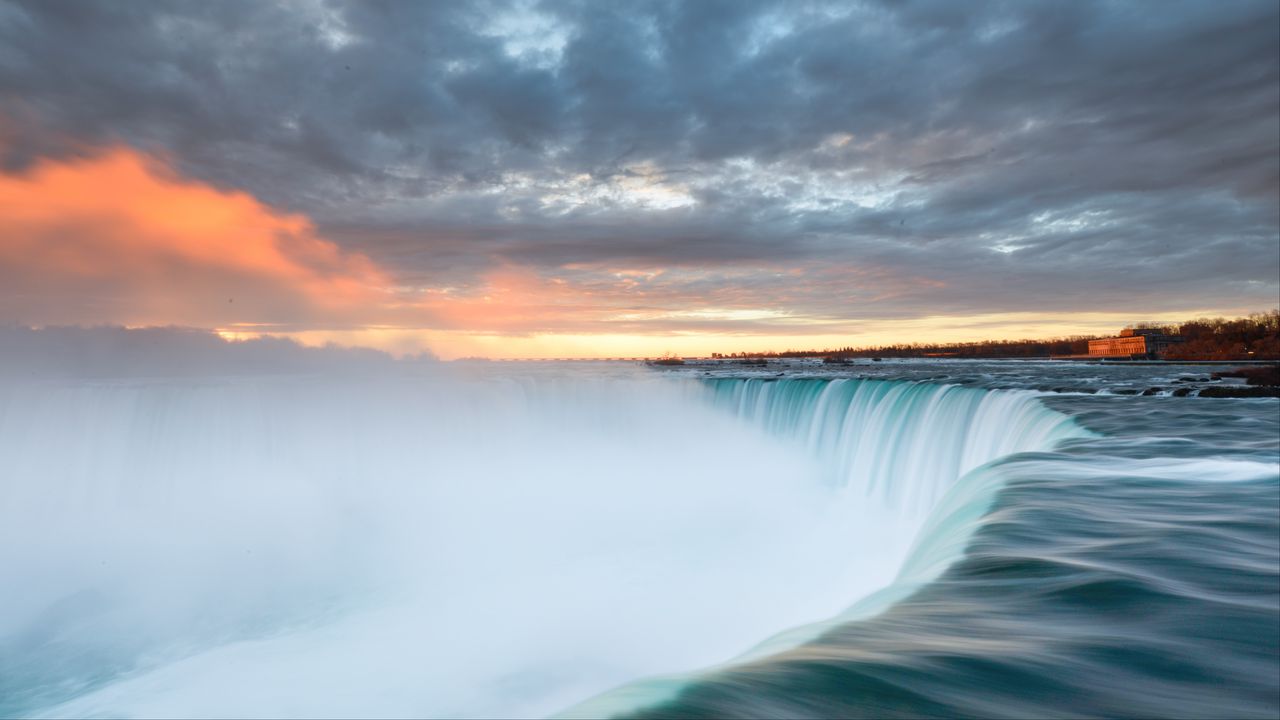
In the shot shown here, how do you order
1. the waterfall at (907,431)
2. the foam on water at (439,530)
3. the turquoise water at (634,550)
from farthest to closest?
the waterfall at (907,431) → the foam on water at (439,530) → the turquoise water at (634,550)

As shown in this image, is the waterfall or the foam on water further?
the waterfall

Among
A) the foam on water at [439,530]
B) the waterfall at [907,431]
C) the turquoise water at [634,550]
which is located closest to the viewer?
the turquoise water at [634,550]

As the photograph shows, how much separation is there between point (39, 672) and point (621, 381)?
30.7m

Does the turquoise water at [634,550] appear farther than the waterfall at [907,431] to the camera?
No

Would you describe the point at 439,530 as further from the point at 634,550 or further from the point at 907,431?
the point at 907,431

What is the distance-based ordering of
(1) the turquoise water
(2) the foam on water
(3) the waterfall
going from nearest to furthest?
(1) the turquoise water, (2) the foam on water, (3) the waterfall

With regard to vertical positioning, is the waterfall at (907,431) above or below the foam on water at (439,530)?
above

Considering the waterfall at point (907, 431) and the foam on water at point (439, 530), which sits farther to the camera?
the waterfall at point (907, 431)

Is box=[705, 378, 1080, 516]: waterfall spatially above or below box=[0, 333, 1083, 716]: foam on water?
above

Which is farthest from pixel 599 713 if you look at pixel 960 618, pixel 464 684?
pixel 464 684

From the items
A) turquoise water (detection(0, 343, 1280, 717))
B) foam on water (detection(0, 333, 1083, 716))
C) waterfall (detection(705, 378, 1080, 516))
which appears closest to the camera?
turquoise water (detection(0, 343, 1280, 717))

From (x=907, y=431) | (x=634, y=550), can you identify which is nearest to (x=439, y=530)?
(x=634, y=550)

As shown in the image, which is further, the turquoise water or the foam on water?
the foam on water

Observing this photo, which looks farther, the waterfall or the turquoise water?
the waterfall
